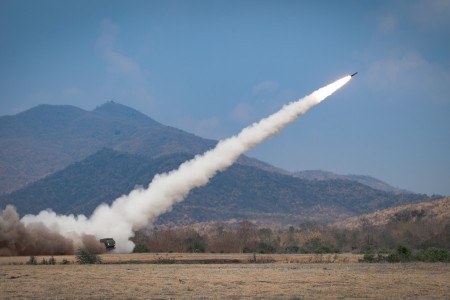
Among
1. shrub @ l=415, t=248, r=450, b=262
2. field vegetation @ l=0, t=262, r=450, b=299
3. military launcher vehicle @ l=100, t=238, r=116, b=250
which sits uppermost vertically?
military launcher vehicle @ l=100, t=238, r=116, b=250

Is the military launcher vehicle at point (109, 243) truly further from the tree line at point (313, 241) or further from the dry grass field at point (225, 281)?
the dry grass field at point (225, 281)

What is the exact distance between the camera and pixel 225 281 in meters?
33.3

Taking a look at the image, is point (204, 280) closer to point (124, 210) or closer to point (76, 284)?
point (76, 284)

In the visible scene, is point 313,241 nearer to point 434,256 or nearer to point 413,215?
point 413,215

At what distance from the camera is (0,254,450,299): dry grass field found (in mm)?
28219

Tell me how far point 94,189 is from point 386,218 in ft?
302

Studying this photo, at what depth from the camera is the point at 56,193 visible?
19638 cm

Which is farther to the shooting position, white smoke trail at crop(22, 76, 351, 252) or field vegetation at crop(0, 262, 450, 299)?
white smoke trail at crop(22, 76, 351, 252)

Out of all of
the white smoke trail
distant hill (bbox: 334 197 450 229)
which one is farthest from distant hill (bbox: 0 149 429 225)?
the white smoke trail

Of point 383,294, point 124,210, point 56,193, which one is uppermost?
point 56,193

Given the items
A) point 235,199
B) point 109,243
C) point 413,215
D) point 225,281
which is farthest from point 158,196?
point 235,199

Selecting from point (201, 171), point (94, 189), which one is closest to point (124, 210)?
point (201, 171)

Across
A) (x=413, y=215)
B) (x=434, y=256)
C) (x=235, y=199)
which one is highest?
(x=235, y=199)

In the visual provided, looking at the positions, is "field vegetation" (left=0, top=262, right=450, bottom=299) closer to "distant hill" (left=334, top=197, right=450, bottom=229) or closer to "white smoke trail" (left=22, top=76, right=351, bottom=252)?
"white smoke trail" (left=22, top=76, right=351, bottom=252)
